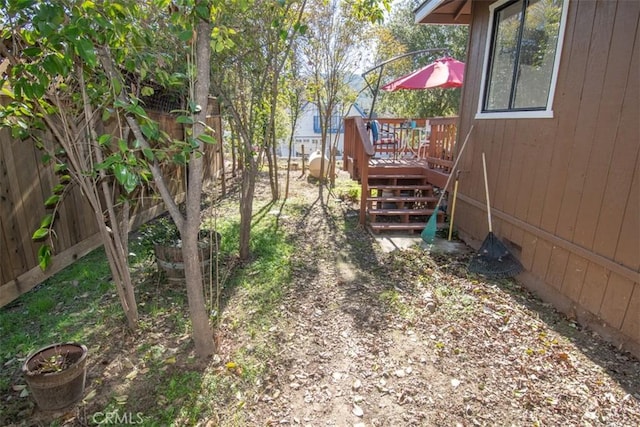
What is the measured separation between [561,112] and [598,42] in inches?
23.0

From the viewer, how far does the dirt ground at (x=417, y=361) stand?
2.07m

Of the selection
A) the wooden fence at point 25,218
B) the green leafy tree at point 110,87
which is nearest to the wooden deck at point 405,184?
the wooden fence at point 25,218

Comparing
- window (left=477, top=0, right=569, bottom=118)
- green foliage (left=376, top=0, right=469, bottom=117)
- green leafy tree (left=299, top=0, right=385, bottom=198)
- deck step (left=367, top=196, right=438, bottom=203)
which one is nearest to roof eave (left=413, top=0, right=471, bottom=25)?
window (left=477, top=0, right=569, bottom=118)

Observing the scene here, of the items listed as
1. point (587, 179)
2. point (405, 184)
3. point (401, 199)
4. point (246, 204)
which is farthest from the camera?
point (405, 184)

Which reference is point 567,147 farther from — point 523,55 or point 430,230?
point 430,230

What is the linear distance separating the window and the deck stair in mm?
1612

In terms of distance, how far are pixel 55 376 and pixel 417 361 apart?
216 cm

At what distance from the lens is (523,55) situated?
12.6 feet

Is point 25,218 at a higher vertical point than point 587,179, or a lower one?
lower

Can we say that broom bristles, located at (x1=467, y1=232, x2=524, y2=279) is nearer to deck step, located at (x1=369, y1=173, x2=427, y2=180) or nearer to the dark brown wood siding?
the dark brown wood siding

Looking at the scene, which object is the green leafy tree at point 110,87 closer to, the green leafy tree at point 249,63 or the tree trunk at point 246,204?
the green leafy tree at point 249,63

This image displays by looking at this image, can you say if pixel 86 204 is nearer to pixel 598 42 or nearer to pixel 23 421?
pixel 23 421

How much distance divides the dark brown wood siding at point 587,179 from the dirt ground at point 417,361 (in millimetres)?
294

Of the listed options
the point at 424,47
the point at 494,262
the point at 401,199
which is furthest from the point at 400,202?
the point at 424,47
